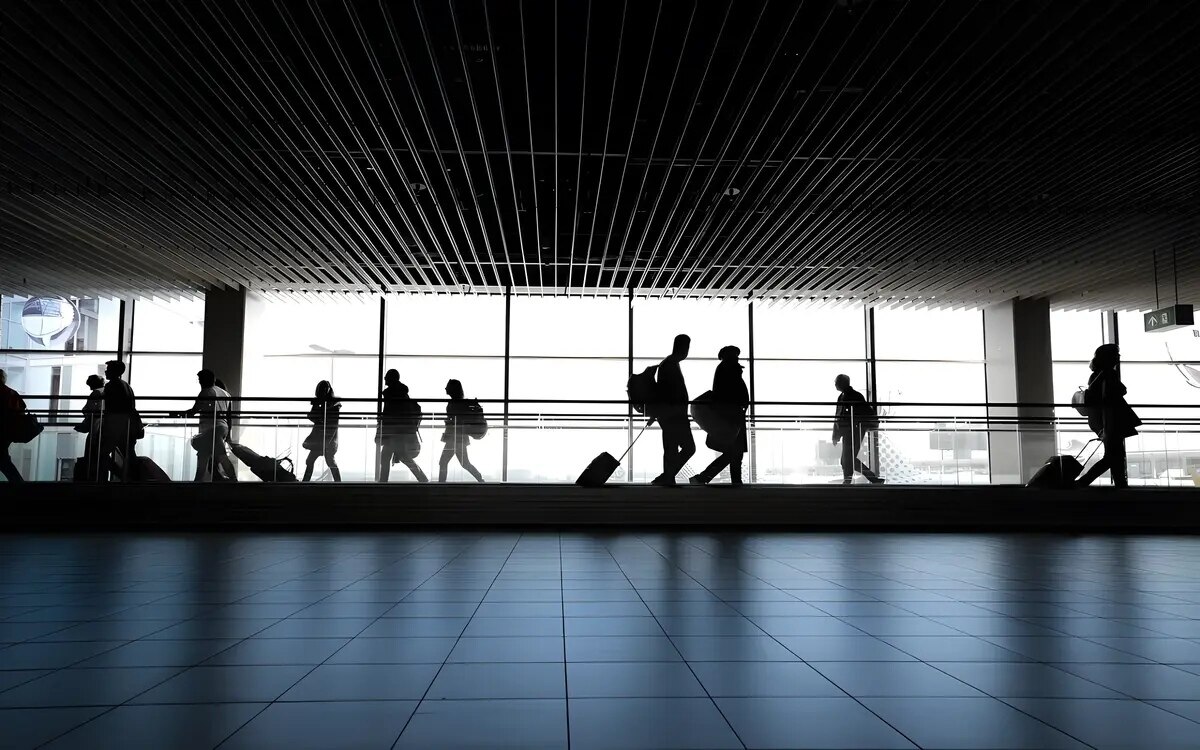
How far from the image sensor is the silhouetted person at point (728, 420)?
9891mm

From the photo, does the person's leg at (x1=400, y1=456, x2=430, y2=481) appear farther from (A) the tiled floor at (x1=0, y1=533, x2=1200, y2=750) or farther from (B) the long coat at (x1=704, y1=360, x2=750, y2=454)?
(A) the tiled floor at (x1=0, y1=533, x2=1200, y2=750)

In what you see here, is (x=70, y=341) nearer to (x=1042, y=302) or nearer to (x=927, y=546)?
(x=927, y=546)

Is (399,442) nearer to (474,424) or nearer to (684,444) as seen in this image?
(474,424)

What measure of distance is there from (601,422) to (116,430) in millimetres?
5565

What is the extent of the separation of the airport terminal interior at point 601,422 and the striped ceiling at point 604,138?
6cm

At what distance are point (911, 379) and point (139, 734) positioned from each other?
17664 mm

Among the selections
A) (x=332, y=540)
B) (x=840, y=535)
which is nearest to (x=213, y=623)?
(x=332, y=540)

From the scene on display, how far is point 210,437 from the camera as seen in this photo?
32.9 ft

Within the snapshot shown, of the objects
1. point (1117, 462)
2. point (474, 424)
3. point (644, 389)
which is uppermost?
point (644, 389)

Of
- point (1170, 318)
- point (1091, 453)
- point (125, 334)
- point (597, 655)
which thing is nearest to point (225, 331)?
point (125, 334)

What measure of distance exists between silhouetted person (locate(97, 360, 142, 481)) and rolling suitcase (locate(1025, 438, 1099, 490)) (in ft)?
34.8

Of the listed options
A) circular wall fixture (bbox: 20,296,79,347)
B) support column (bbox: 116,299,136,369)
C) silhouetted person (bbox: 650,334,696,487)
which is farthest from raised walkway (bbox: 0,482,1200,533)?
circular wall fixture (bbox: 20,296,79,347)

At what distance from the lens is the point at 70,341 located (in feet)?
56.7

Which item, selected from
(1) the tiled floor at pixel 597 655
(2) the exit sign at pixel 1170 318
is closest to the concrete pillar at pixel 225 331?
(1) the tiled floor at pixel 597 655
